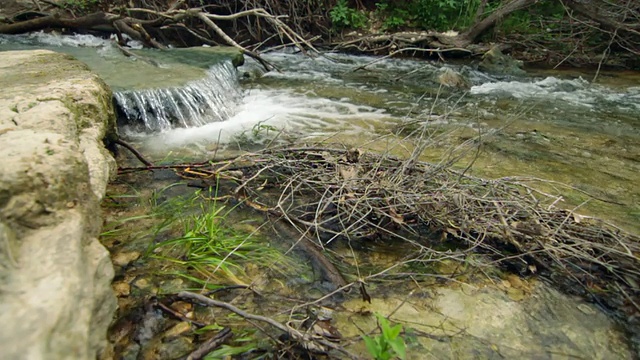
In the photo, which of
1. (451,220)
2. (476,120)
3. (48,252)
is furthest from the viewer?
(476,120)

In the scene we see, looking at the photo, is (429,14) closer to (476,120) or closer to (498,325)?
(476,120)

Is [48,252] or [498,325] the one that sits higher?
[48,252]

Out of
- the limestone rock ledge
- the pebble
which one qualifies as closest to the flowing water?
the pebble

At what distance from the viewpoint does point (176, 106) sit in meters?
4.49

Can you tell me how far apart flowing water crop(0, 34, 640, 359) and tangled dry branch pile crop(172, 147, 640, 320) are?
16 centimetres

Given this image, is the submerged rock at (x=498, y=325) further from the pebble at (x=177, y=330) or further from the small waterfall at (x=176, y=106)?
the small waterfall at (x=176, y=106)

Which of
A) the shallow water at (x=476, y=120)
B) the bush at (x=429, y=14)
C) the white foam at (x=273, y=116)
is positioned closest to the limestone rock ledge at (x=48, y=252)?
the shallow water at (x=476, y=120)

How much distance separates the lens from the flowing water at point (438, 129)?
178cm

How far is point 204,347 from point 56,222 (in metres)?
0.66

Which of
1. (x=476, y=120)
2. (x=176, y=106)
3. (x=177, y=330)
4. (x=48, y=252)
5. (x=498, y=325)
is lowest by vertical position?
(x=476, y=120)

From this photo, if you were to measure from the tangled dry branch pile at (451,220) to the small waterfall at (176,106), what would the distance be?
1.91 meters

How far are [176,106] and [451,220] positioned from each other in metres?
3.28

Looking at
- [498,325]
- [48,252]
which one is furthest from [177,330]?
[498,325]

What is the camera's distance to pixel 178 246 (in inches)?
84.1
